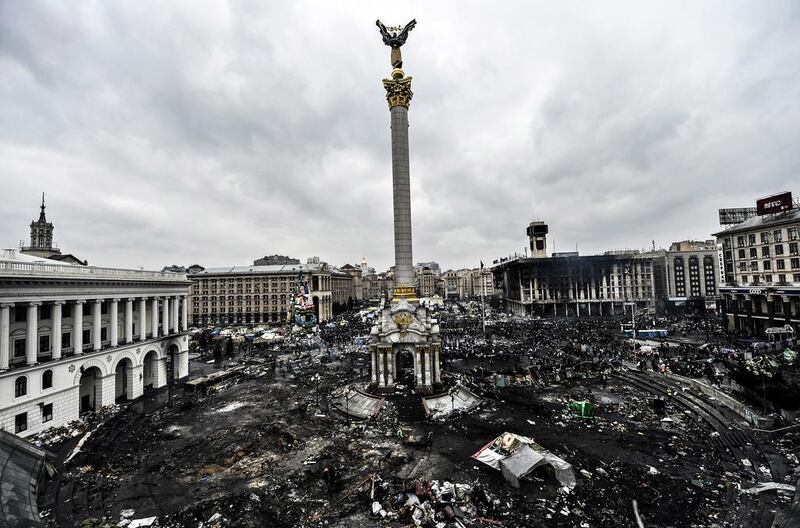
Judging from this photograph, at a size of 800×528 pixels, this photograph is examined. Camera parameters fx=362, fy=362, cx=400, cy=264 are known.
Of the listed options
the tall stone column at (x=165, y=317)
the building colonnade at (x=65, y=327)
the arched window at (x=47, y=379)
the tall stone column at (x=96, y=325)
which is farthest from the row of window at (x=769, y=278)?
the arched window at (x=47, y=379)

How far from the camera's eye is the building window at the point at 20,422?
83.8 feet

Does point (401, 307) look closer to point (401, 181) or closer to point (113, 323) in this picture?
point (401, 181)

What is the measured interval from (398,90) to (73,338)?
124 ft

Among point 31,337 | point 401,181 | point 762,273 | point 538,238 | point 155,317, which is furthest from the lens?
point 538,238

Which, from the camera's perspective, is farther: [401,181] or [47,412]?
[401,181]

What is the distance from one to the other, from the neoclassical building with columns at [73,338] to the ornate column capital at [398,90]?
3276 centimetres

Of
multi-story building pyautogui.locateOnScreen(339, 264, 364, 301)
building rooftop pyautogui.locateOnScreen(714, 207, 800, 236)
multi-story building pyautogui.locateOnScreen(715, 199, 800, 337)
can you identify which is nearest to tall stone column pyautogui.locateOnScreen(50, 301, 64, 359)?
multi-story building pyautogui.locateOnScreen(715, 199, 800, 337)

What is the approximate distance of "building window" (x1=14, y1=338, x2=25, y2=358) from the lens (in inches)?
1062

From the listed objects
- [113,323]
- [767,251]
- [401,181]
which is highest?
[401,181]

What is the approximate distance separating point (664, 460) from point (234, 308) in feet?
366

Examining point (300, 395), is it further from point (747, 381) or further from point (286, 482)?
point (747, 381)

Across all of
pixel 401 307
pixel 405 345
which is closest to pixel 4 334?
pixel 401 307

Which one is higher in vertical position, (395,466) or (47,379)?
(47,379)

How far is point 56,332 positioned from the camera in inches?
1134
